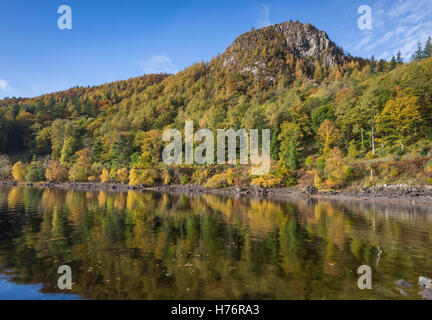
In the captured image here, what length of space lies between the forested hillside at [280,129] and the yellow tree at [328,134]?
194 mm

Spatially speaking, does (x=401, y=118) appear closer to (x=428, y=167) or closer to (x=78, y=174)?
(x=428, y=167)

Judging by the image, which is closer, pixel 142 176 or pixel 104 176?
pixel 142 176

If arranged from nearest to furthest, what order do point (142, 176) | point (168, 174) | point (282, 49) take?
point (142, 176), point (168, 174), point (282, 49)

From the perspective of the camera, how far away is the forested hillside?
42.6 meters

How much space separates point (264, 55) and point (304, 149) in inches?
4155

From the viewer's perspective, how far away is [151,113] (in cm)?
10631

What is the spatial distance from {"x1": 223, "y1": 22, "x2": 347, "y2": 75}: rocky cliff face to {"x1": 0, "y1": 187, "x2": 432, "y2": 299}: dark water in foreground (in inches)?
5258

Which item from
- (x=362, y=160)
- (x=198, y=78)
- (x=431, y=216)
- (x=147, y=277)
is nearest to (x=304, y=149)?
(x=362, y=160)

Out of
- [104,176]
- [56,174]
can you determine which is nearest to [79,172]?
[56,174]

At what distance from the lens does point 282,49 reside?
147250 millimetres

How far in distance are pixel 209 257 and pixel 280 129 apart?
2073 inches
